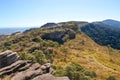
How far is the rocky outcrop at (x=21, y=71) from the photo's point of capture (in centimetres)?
5862

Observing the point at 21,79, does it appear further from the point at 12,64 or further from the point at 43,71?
the point at 12,64

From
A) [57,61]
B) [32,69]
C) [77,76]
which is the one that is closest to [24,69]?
[32,69]

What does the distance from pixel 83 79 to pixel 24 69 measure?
1673 inches

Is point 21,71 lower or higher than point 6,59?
lower

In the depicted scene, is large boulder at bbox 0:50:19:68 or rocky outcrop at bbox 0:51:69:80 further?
large boulder at bbox 0:50:19:68

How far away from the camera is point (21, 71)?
66.1 meters

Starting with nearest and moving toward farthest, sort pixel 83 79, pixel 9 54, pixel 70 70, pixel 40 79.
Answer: pixel 40 79
pixel 9 54
pixel 83 79
pixel 70 70

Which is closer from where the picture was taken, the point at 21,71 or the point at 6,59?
the point at 21,71

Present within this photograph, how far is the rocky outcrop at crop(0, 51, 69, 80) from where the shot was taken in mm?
58625

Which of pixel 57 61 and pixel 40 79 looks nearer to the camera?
pixel 40 79

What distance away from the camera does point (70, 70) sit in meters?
111

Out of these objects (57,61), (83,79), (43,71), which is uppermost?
(43,71)

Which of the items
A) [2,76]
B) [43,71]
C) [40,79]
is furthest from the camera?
[43,71]

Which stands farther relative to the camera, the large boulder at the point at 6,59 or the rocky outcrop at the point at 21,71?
the large boulder at the point at 6,59
